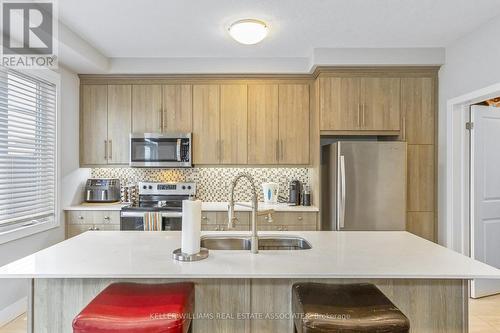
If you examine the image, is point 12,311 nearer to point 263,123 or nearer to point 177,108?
point 177,108

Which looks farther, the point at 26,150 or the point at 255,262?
the point at 26,150

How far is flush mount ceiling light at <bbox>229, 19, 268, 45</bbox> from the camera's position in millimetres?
2633

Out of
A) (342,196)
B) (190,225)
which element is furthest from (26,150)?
(342,196)

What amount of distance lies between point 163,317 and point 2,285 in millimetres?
2284

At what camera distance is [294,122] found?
12.6ft

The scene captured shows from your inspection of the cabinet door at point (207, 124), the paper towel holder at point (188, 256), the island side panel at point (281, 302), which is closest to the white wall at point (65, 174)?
the cabinet door at point (207, 124)

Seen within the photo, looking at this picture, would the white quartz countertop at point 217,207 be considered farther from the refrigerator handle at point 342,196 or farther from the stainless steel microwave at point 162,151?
the stainless steel microwave at point 162,151

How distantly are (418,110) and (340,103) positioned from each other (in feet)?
2.78

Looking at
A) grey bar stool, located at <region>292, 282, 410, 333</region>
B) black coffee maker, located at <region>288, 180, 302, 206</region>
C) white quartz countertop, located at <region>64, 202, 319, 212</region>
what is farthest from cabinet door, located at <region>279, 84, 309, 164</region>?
grey bar stool, located at <region>292, 282, 410, 333</region>

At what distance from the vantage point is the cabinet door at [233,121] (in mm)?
3852

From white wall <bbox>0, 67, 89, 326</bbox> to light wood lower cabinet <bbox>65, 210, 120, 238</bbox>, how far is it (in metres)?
0.08

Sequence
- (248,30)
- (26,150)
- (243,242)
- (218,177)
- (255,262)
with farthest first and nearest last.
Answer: (218,177) < (26,150) < (248,30) < (243,242) < (255,262)

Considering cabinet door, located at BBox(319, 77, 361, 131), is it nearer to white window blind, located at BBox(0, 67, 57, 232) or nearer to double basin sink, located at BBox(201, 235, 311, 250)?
double basin sink, located at BBox(201, 235, 311, 250)

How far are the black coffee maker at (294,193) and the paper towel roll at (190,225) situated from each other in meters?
2.33
